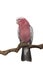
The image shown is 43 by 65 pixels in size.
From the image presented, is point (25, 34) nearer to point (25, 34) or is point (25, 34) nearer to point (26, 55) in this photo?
point (25, 34)

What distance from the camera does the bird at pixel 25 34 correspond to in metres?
1.69

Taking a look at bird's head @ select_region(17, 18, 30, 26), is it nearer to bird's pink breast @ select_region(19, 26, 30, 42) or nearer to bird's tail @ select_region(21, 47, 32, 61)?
bird's pink breast @ select_region(19, 26, 30, 42)

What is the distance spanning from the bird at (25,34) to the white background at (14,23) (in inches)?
1.2

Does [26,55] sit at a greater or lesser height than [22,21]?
lesser

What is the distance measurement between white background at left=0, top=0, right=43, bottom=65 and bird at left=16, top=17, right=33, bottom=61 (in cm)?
3

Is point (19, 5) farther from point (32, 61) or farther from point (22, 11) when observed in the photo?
point (32, 61)

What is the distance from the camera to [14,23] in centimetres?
177

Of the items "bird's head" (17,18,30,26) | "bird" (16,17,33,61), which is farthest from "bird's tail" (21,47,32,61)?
"bird's head" (17,18,30,26)

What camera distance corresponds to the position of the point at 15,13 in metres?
1.79

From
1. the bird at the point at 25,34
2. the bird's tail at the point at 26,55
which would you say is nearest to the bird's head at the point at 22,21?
the bird at the point at 25,34

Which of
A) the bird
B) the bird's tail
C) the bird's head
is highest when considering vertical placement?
the bird's head

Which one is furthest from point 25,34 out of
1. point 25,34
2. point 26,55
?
point 26,55

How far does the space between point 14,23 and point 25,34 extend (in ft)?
0.43

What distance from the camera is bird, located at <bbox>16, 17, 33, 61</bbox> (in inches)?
66.6
